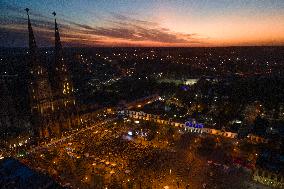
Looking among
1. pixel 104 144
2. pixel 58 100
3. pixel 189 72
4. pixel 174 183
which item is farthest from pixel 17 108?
pixel 189 72

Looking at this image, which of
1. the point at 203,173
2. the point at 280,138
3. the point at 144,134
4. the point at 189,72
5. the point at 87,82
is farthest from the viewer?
the point at 189,72

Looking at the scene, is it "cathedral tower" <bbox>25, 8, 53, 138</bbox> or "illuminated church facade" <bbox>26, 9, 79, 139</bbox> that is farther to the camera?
"illuminated church facade" <bbox>26, 9, 79, 139</bbox>

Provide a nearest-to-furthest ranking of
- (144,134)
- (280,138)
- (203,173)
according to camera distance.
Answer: (203,173), (280,138), (144,134)

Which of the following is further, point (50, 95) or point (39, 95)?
point (50, 95)

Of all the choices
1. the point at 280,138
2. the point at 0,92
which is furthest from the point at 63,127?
the point at 280,138

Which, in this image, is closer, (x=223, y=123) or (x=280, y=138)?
(x=280, y=138)

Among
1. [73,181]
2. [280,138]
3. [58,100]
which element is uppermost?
[58,100]

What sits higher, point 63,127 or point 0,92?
point 0,92

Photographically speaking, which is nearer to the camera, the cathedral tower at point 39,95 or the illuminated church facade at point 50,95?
the cathedral tower at point 39,95

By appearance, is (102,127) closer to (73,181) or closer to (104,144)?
(104,144)

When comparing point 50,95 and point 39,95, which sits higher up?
point 39,95
